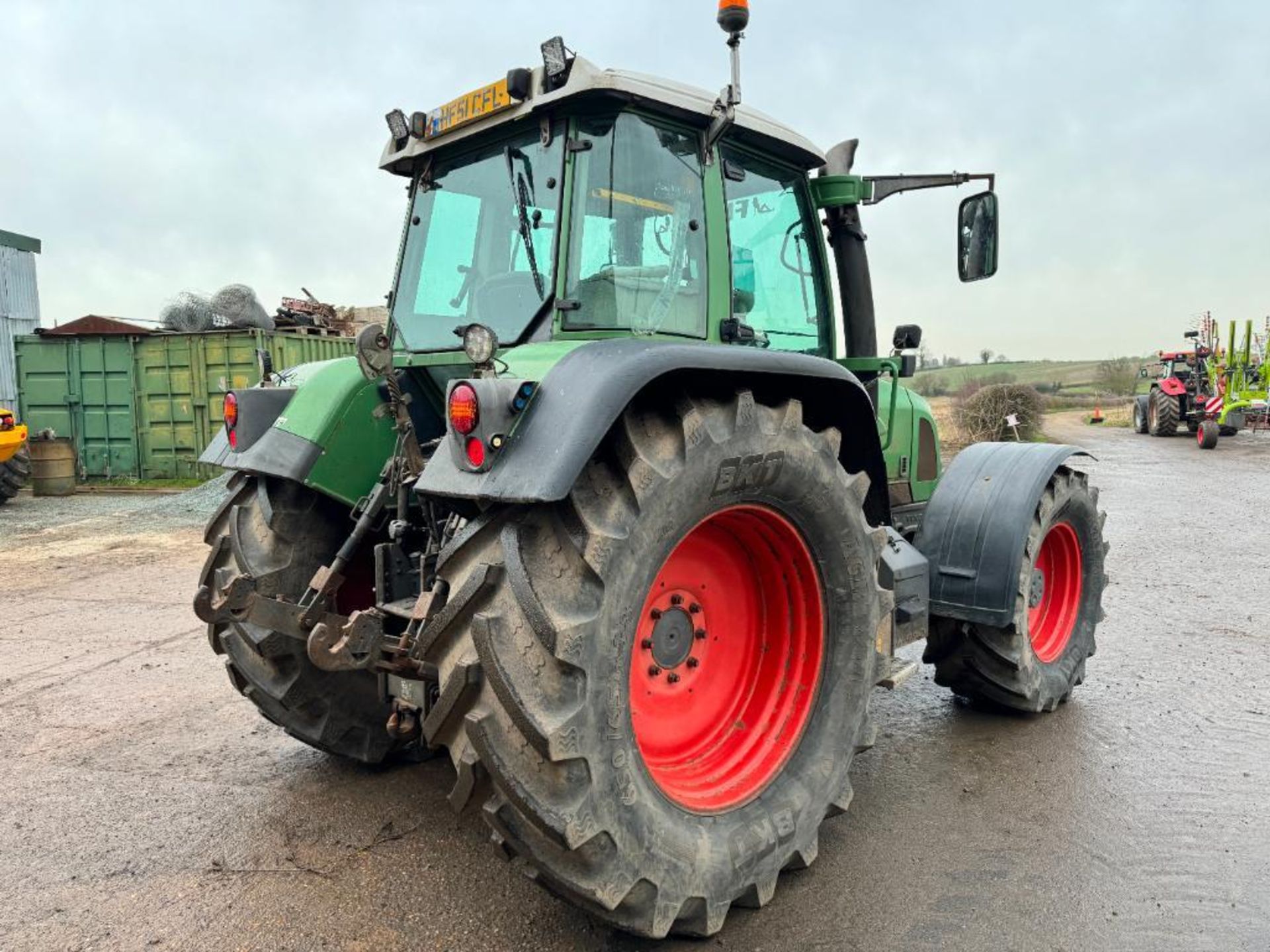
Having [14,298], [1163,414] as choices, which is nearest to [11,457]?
[14,298]

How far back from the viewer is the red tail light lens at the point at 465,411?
7.05 feet

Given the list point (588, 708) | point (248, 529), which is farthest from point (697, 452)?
point (248, 529)

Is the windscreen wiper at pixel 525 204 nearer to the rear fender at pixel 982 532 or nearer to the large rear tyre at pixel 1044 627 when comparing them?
the rear fender at pixel 982 532

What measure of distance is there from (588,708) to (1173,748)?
283cm

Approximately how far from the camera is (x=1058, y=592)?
14.4ft

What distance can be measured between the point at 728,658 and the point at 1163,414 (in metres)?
21.9

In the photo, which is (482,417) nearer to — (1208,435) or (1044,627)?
(1044,627)

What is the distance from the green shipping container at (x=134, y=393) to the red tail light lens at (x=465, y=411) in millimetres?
11953

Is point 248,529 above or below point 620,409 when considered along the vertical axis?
below

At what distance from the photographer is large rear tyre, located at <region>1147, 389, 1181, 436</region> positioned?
68.3 feet

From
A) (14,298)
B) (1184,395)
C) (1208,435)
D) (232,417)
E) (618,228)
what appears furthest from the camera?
(1184,395)

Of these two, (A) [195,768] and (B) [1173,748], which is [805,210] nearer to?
(B) [1173,748]

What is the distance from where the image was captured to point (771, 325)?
3.47 m

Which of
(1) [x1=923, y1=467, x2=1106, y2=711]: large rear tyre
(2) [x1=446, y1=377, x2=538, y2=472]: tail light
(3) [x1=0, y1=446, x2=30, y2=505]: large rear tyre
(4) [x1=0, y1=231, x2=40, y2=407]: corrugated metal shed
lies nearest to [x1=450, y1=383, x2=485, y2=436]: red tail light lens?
(2) [x1=446, y1=377, x2=538, y2=472]: tail light
